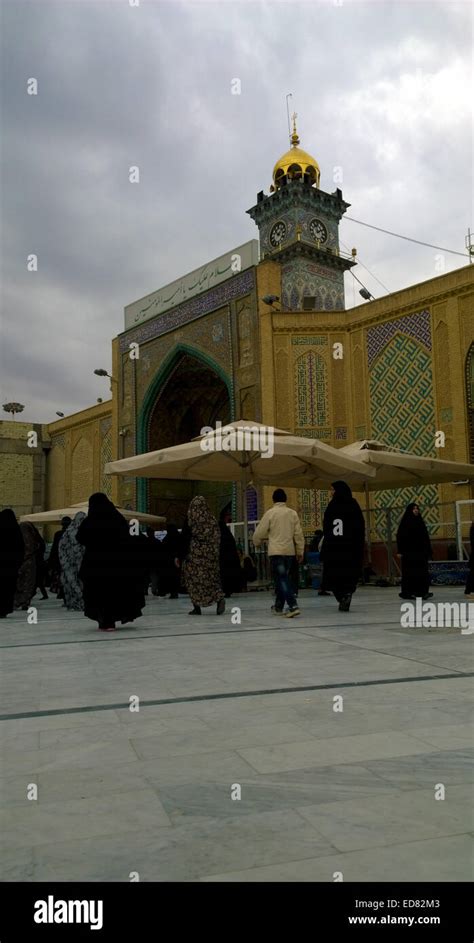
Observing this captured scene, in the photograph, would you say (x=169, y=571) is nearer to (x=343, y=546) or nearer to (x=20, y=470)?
(x=343, y=546)

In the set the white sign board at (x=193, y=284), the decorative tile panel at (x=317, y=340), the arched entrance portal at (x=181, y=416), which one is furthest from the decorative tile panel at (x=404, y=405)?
the arched entrance portal at (x=181, y=416)

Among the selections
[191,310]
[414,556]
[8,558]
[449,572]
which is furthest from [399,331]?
[8,558]

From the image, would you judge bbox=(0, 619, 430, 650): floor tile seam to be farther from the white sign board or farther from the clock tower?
the clock tower

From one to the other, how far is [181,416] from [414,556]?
14376 millimetres

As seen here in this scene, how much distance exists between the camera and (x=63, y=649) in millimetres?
4887

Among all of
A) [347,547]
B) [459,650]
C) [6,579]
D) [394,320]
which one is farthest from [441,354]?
[459,650]

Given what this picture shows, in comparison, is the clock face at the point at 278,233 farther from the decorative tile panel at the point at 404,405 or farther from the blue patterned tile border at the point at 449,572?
the blue patterned tile border at the point at 449,572

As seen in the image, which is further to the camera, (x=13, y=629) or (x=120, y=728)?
(x=13, y=629)

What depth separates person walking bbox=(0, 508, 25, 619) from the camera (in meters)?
8.11

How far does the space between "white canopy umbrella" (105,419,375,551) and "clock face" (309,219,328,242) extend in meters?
16.8

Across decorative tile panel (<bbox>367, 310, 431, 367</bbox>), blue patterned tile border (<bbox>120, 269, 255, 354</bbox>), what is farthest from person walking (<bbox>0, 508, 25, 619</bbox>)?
blue patterned tile border (<bbox>120, 269, 255, 354</bbox>)

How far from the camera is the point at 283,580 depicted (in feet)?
22.4
